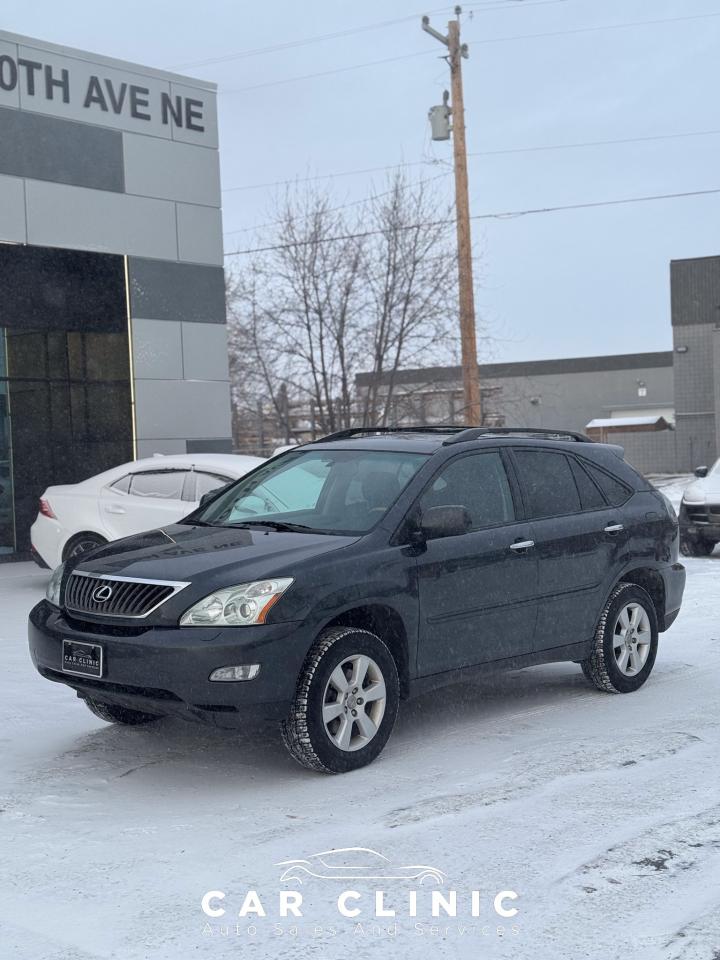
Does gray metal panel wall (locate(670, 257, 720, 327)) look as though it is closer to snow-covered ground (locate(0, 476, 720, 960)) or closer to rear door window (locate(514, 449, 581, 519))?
rear door window (locate(514, 449, 581, 519))

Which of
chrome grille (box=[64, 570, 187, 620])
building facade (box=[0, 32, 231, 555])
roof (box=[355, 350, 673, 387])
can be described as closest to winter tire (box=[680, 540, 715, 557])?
building facade (box=[0, 32, 231, 555])

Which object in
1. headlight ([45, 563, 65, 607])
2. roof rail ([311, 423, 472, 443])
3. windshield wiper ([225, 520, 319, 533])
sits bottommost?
headlight ([45, 563, 65, 607])

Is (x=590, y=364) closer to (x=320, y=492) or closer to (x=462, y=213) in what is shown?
(x=462, y=213)

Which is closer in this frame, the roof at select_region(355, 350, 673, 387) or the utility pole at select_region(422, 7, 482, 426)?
the utility pole at select_region(422, 7, 482, 426)

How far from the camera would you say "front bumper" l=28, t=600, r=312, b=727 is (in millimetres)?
5484

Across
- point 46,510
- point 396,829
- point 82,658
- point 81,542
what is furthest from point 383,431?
point 46,510

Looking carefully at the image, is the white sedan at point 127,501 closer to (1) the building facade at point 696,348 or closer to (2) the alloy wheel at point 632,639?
(2) the alloy wheel at point 632,639

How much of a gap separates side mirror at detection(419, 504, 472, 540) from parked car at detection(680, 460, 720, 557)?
997 centimetres

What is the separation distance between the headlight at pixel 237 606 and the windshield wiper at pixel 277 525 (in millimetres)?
765

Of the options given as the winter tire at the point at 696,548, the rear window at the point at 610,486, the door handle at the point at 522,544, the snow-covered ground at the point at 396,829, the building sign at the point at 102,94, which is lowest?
the winter tire at the point at 696,548

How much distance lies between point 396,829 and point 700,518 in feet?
38.1

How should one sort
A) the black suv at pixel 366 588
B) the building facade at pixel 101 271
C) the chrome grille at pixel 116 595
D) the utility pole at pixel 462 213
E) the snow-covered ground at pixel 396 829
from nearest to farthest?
the snow-covered ground at pixel 396 829 < the black suv at pixel 366 588 < the chrome grille at pixel 116 595 < the building facade at pixel 101 271 < the utility pole at pixel 462 213

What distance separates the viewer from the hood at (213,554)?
5.75 m

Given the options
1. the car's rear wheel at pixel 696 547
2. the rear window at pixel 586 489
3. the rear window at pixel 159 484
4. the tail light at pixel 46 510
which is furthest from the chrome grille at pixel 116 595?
the car's rear wheel at pixel 696 547
